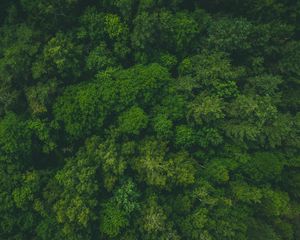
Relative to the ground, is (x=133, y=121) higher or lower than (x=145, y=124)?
higher

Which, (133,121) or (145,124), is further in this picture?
(145,124)

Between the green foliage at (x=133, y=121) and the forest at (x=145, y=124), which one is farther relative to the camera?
the green foliage at (x=133, y=121)

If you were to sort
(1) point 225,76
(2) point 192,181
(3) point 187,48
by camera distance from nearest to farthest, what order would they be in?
(2) point 192,181, (1) point 225,76, (3) point 187,48

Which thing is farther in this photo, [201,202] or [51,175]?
[51,175]

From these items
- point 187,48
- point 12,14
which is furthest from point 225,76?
point 12,14

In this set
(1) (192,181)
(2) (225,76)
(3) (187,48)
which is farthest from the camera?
(3) (187,48)

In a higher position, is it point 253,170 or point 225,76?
point 225,76

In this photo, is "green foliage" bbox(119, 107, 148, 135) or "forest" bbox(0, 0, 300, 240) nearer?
"forest" bbox(0, 0, 300, 240)

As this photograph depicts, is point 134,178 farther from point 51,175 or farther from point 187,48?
point 187,48
